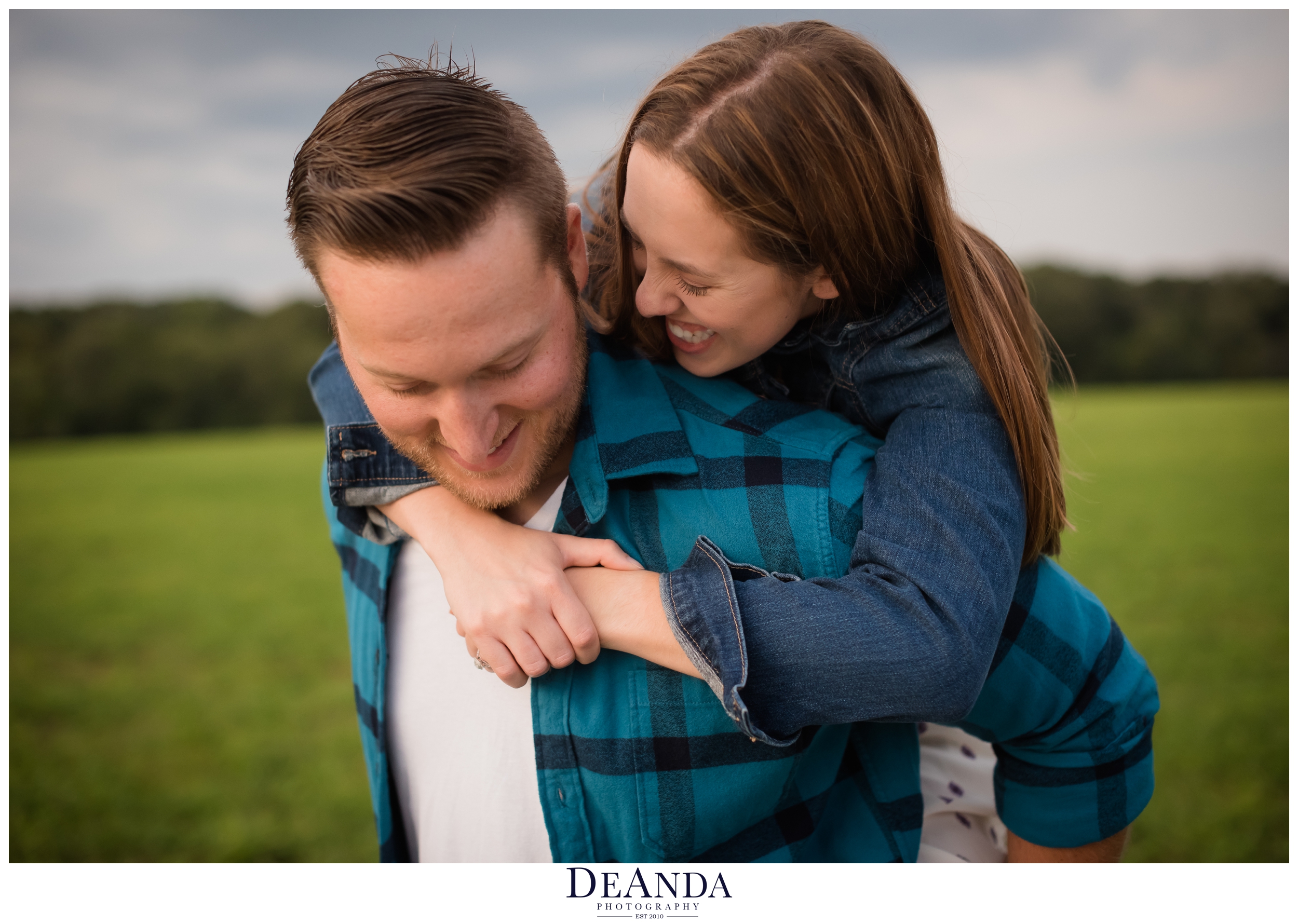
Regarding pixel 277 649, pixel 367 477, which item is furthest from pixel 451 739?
pixel 277 649

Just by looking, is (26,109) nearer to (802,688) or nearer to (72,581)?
(802,688)

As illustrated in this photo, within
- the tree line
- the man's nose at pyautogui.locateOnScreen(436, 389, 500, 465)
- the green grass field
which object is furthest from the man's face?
the tree line

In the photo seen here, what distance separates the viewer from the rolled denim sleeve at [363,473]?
158cm

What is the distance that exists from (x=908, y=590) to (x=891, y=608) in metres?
0.03

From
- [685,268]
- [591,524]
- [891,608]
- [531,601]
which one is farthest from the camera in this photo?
[685,268]

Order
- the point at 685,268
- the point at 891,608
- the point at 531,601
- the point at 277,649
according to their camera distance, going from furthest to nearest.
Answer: the point at 277,649 → the point at 685,268 → the point at 531,601 → the point at 891,608

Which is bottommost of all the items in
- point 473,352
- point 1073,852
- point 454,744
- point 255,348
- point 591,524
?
point 1073,852

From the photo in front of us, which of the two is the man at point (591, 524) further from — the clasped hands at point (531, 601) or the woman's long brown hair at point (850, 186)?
the woman's long brown hair at point (850, 186)

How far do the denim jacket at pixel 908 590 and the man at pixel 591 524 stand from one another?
44 mm

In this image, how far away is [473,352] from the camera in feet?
4.12

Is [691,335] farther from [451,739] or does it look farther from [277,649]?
[277,649]
